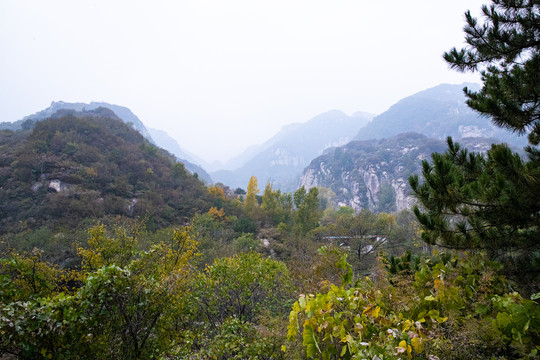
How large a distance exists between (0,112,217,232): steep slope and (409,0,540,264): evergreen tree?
24582 millimetres

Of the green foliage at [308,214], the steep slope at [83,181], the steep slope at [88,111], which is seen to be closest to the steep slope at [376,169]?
the steep slope at [88,111]

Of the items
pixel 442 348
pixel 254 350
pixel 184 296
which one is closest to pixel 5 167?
pixel 184 296

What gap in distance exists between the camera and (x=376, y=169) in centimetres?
9119

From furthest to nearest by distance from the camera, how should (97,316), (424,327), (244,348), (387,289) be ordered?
(244,348), (387,289), (97,316), (424,327)

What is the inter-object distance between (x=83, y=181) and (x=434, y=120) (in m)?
167

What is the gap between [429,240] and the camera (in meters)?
3.71

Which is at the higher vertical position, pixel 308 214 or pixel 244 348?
pixel 244 348

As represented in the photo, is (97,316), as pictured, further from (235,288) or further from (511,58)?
(511,58)

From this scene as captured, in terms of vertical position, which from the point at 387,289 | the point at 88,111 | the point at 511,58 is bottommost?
the point at 387,289

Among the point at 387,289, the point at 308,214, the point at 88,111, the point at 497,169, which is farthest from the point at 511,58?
the point at 88,111

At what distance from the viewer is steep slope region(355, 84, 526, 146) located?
397 ft

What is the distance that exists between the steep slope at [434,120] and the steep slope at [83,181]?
12894 centimetres

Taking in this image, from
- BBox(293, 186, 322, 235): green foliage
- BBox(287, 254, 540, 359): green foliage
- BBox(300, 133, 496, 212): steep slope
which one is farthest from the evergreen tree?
BBox(300, 133, 496, 212): steep slope

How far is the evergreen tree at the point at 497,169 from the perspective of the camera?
3.05 m
